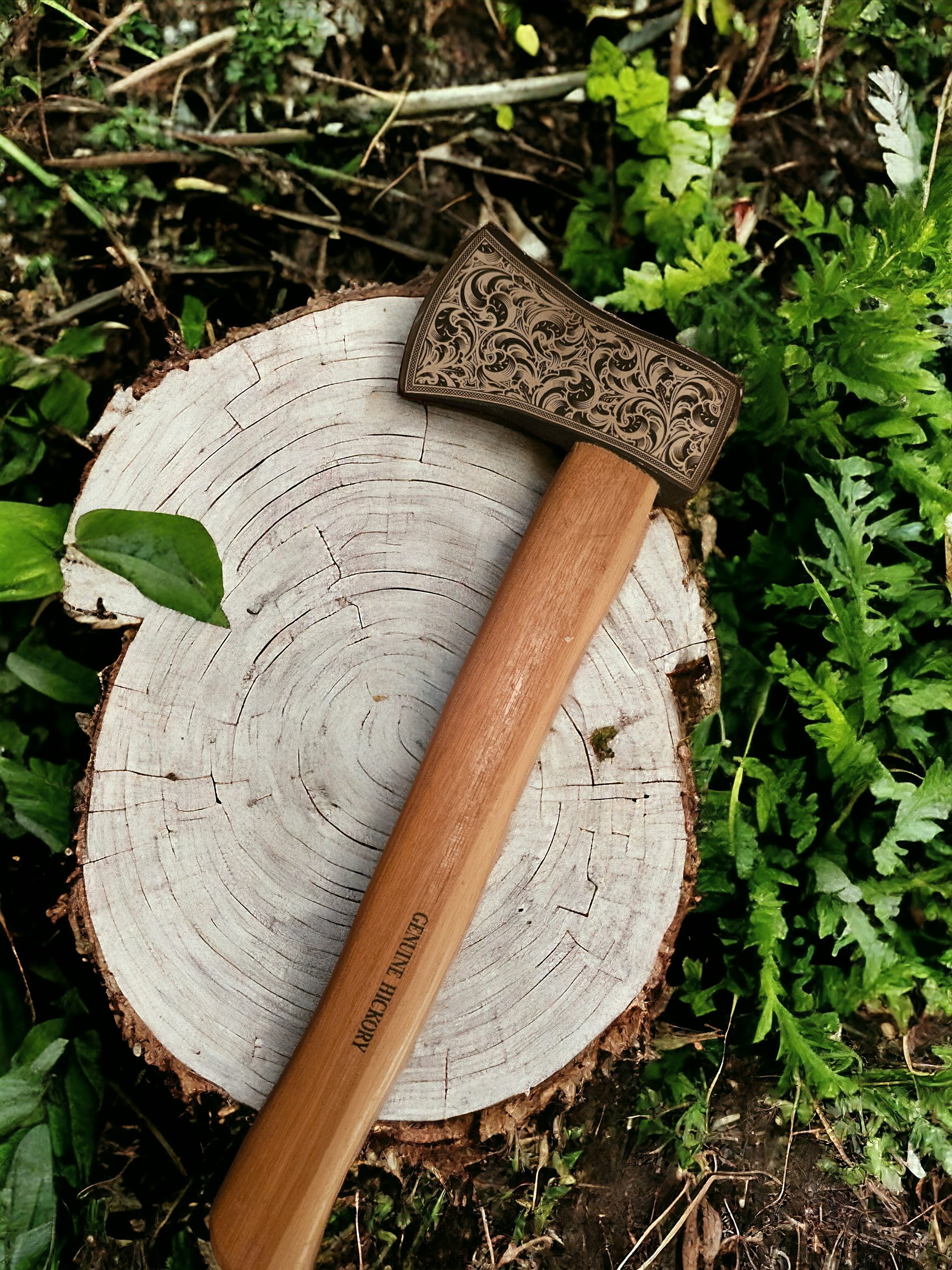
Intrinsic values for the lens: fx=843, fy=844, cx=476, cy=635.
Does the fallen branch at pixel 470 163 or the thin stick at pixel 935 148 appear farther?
the fallen branch at pixel 470 163

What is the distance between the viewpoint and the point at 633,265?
2430mm

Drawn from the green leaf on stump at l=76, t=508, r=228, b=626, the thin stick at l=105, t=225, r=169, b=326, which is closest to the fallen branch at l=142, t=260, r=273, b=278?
the thin stick at l=105, t=225, r=169, b=326

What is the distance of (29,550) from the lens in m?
1.71

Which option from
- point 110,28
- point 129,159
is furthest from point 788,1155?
point 110,28

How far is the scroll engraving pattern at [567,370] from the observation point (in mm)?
1744

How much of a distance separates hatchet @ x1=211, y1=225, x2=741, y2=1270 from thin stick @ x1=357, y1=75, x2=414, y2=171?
0.97 meters

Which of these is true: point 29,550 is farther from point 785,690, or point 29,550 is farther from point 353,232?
point 785,690

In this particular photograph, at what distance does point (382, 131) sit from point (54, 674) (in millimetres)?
1828

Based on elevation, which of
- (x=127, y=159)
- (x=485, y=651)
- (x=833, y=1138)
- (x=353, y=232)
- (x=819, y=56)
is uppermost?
(x=819, y=56)

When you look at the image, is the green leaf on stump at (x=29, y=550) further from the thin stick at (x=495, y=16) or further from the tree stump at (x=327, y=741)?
the thin stick at (x=495, y=16)

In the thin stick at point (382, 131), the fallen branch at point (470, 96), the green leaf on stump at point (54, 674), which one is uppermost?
the fallen branch at point (470, 96)

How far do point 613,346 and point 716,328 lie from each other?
1.78ft

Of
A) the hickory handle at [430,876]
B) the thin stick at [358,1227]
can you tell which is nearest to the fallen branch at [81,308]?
the hickory handle at [430,876]

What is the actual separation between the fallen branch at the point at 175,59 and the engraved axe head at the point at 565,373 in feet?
4.28
